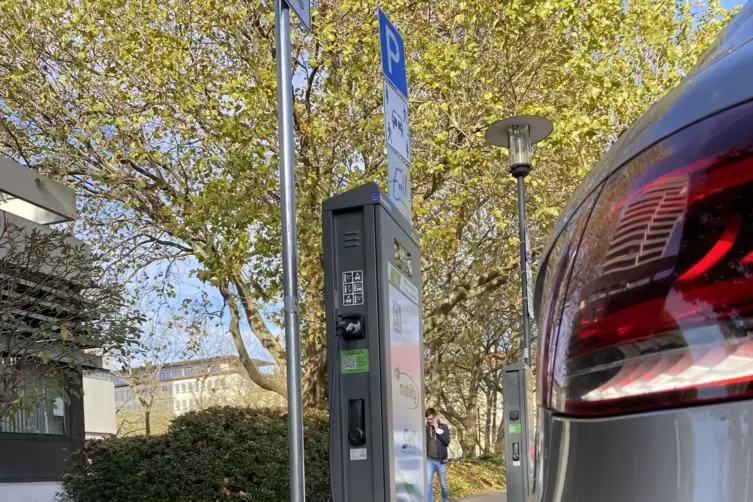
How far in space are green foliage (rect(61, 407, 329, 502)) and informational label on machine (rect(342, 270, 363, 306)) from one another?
615 cm

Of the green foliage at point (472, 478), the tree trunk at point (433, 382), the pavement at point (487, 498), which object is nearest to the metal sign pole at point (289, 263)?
the pavement at point (487, 498)

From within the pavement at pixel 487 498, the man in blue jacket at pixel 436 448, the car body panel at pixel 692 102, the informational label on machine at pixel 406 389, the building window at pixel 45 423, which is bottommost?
the pavement at pixel 487 498

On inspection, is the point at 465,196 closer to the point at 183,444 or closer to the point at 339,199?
the point at 183,444

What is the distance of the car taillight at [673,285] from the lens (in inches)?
41.6

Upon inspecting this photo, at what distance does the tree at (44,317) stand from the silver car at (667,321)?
6547 mm

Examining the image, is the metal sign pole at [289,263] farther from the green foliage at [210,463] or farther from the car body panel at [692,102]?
the green foliage at [210,463]

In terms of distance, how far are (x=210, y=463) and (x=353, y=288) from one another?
6365 millimetres

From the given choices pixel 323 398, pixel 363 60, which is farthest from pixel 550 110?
pixel 323 398

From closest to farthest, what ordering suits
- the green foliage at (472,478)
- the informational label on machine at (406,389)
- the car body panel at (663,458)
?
1. the car body panel at (663,458)
2. the informational label on machine at (406,389)
3. the green foliage at (472,478)

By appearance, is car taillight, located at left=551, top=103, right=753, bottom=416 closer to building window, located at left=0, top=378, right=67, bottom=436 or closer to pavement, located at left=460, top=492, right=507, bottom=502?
building window, located at left=0, top=378, right=67, bottom=436

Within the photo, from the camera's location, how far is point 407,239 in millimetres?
4934

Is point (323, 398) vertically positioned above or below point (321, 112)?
below

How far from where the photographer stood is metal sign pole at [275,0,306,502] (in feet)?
11.5

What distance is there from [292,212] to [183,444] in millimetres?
7034
